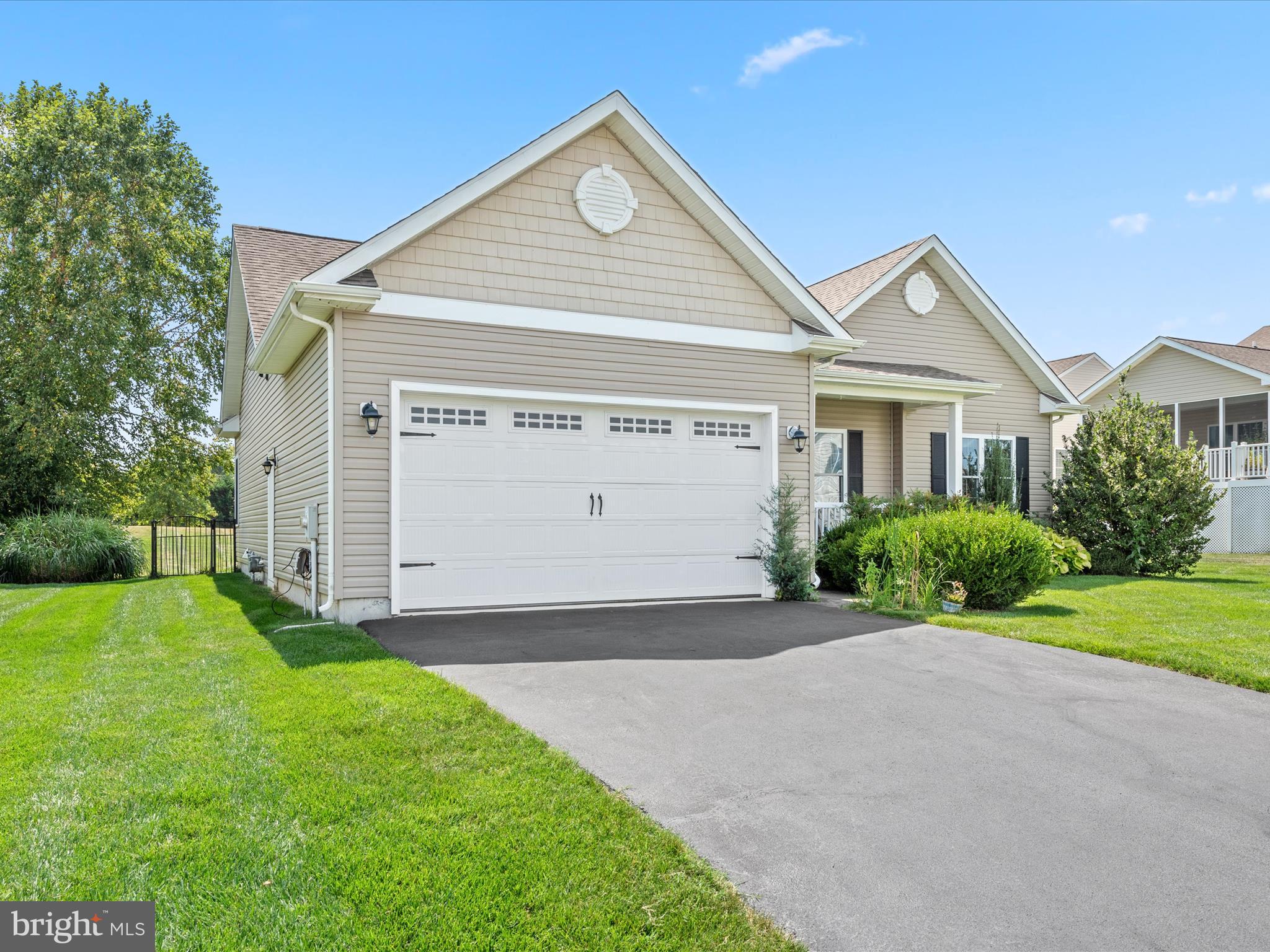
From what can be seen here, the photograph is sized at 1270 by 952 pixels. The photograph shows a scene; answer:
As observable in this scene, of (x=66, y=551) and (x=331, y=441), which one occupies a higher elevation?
(x=331, y=441)

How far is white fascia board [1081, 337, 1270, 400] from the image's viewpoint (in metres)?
19.0

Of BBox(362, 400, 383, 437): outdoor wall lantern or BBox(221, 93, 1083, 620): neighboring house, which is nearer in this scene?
BBox(362, 400, 383, 437): outdoor wall lantern

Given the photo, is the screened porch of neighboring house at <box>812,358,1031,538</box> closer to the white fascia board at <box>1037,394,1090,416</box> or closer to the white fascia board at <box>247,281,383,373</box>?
the white fascia board at <box>1037,394,1090,416</box>

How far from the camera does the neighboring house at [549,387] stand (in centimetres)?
827

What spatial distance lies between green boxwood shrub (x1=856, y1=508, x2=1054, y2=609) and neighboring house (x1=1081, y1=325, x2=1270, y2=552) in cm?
987

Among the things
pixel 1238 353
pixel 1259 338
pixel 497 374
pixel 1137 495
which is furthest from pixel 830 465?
pixel 1259 338

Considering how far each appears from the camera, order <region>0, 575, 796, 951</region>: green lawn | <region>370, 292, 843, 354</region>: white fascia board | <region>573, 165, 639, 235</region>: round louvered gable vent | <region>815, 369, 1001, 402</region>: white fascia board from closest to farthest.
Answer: <region>0, 575, 796, 951</region>: green lawn < <region>370, 292, 843, 354</region>: white fascia board < <region>573, 165, 639, 235</region>: round louvered gable vent < <region>815, 369, 1001, 402</region>: white fascia board

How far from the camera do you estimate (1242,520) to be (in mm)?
18000

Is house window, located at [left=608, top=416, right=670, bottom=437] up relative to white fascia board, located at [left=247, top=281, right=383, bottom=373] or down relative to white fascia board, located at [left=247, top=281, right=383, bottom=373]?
down

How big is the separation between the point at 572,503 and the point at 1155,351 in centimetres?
1958

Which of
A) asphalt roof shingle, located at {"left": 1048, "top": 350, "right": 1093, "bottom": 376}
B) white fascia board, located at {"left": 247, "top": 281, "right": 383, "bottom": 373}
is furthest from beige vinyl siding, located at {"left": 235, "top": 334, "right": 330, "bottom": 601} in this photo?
asphalt roof shingle, located at {"left": 1048, "top": 350, "right": 1093, "bottom": 376}

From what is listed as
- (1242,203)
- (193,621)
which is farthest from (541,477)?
(1242,203)

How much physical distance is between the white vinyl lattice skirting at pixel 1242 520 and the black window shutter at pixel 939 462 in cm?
761

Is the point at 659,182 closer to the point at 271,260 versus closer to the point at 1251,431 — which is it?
the point at 271,260
